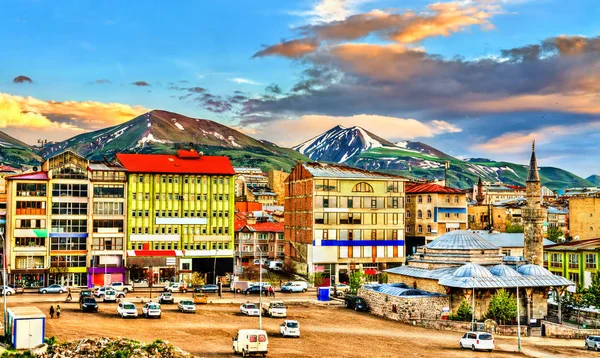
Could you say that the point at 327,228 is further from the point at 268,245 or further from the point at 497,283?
the point at 497,283

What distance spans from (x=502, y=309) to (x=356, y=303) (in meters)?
17.4

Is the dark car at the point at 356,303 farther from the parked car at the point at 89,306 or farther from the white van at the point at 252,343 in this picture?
the white van at the point at 252,343

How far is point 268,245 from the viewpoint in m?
136

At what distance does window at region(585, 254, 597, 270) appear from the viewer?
9869 cm

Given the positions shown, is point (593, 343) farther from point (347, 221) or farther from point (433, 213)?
point (433, 213)

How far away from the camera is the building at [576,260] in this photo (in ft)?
324

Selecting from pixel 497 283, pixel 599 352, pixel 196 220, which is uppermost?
pixel 196 220

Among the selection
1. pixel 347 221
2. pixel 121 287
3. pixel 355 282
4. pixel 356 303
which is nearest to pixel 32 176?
pixel 121 287

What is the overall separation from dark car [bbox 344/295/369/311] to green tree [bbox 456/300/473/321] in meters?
11.8

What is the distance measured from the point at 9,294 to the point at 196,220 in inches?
1184

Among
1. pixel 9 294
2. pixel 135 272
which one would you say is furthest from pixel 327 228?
pixel 9 294

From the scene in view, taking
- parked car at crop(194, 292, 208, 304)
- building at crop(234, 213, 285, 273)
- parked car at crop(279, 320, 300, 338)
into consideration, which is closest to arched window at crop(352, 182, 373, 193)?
building at crop(234, 213, 285, 273)

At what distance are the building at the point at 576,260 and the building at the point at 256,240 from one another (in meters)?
47.8

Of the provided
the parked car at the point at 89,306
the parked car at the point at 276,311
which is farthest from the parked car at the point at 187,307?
the parked car at the point at 89,306
